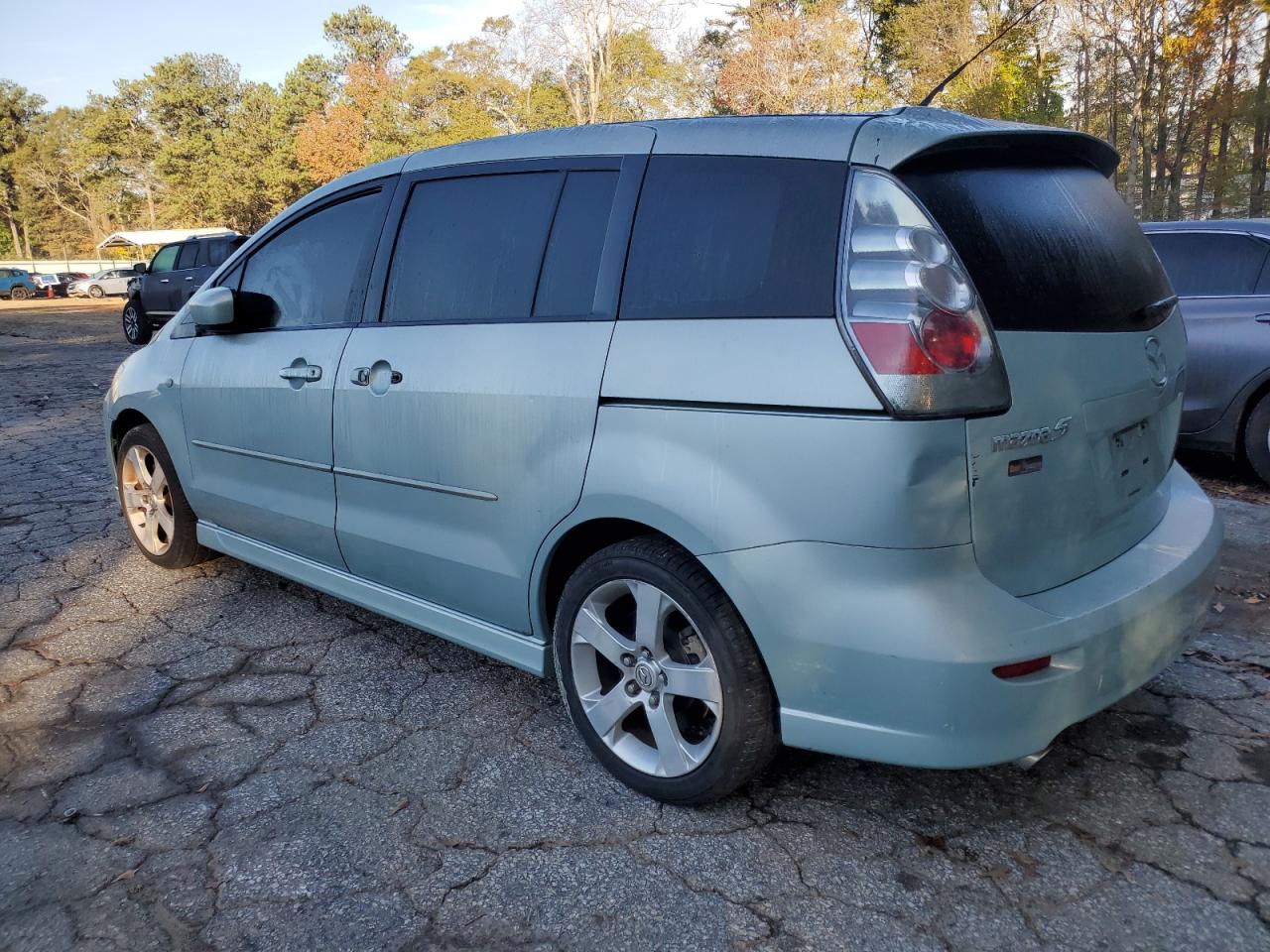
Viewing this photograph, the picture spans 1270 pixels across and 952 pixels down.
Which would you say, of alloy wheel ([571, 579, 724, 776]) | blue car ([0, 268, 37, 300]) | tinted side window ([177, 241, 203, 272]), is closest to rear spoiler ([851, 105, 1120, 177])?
alloy wheel ([571, 579, 724, 776])

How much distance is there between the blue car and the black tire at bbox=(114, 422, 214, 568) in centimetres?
4520

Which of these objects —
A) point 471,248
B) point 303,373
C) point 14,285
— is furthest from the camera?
point 14,285

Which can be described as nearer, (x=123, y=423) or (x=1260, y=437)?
(x=123, y=423)

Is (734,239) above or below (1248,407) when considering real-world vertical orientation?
above

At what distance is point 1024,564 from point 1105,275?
2.72 feet

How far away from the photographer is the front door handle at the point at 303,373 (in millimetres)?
3205

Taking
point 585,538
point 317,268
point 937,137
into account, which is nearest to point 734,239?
point 937,137

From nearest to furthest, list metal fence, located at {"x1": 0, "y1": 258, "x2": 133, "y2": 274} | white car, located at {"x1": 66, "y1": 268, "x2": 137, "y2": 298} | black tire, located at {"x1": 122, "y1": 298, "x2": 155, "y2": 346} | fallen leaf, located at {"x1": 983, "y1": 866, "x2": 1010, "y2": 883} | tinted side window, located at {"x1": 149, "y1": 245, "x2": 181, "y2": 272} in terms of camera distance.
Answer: fallen leaf, located at {"x1": 983, "y1": 866, "x2": 1010, "y2": 883} < black tire, located at {"x1": 122, "y1": 298, "x2": 155, "y2": 346} < tinted side window, located at {"x1": 149, "y1": 245, "x2": 181, "y2": 272} < white car, located at {"x1": 66, "y1": 268, "x2": 137, "y2": 298} < metal fence, located at {"x1": 0, "y1": 258, "x2": 133, "y2": 274}

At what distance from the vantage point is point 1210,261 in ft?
19.0

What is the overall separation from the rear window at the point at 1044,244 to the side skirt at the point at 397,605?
154 centimetres

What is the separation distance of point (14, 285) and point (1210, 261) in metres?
47.5

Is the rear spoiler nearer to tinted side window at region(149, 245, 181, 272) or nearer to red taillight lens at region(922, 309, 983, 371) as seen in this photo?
red taillight lens at region(922, 309, 983, 371)

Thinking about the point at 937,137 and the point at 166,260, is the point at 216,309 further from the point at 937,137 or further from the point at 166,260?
the point at 166,260

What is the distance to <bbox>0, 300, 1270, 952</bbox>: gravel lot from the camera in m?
2.03
